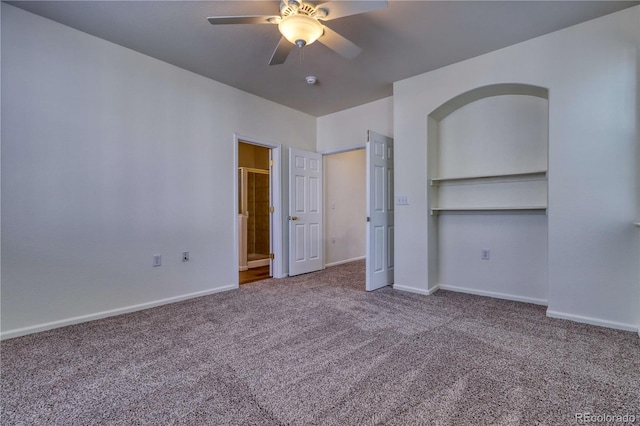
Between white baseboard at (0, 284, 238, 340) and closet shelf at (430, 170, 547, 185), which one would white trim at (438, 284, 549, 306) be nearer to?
closet shelf at (430, 170, 547, 185)

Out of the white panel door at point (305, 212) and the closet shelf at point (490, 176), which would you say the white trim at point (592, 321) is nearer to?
the closet shelf at point (490, 176)

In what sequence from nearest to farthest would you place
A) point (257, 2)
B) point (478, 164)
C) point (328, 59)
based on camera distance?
point (257, 2), point (328, 59), point (478, 164)

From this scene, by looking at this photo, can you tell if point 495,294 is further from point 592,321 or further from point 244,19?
point 244,19

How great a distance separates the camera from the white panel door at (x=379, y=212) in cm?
361

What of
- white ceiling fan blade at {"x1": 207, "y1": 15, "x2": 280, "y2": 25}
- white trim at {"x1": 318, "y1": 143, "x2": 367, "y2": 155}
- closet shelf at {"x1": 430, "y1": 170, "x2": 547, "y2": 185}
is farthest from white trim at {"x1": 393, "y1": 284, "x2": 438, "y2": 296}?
white ceiling fan blade at {"x1": 207, "y1": 15, "x2": 280, "y2": 25}

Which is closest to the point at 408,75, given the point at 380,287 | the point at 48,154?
the point at 380,287

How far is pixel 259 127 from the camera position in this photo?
416cm

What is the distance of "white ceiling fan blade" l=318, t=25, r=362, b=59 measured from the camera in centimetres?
212

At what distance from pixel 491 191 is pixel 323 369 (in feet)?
9.08

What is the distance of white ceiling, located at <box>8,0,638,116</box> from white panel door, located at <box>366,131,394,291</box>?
864 mm

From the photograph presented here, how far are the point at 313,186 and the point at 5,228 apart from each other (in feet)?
11.4

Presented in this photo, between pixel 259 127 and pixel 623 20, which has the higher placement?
pixel 623 20

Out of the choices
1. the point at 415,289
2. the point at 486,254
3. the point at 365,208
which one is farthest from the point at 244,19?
the point at 365,208

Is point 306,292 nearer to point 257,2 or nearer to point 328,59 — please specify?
point 328,59
